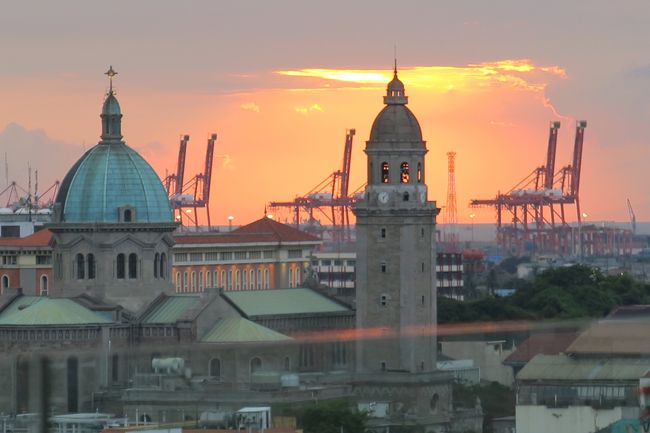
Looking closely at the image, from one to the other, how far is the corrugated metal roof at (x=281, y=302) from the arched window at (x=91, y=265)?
18.8ft

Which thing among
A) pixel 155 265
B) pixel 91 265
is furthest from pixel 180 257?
pixel 91 265

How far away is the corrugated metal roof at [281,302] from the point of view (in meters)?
142

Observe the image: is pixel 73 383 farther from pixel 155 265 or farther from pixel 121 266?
pixel 155 265

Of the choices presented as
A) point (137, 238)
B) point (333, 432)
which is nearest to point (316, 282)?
point (137, 238)

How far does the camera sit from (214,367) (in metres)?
133

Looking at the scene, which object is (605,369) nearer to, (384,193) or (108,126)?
(384,193)

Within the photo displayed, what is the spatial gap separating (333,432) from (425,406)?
688 inches

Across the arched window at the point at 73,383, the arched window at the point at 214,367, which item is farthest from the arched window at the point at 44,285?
the arched window at the point at 214,367

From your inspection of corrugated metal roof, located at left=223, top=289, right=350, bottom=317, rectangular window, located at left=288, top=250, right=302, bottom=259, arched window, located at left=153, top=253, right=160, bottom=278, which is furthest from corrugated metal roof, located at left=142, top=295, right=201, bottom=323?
rectangular window, located at left=288, top=250, right=302, bottom=259

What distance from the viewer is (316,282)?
150750 millimetres

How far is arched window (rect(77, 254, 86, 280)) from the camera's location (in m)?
139

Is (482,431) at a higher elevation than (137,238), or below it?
below

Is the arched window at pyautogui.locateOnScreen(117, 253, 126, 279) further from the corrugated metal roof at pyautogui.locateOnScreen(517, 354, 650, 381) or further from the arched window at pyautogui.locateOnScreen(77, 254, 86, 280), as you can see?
the corrugated metal roof at pyautogui.locateOnScreen(517, 354, 650, 381)

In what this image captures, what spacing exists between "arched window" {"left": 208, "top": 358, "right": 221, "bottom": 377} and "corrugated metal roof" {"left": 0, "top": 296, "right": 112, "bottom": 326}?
5.09 m
